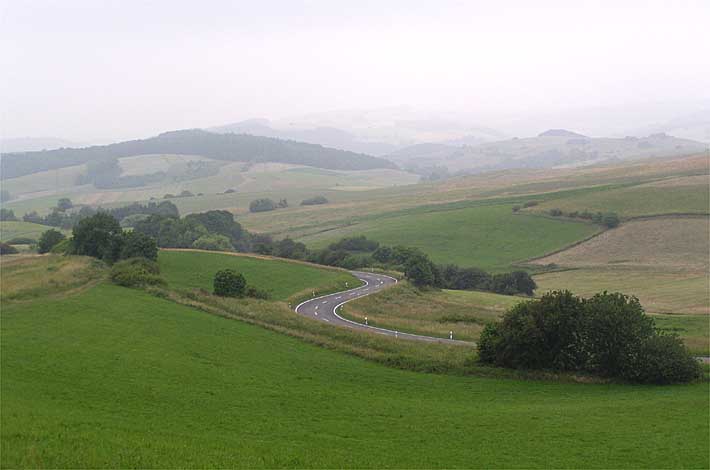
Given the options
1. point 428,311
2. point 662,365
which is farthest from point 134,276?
point 662,365

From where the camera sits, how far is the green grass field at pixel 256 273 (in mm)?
76250

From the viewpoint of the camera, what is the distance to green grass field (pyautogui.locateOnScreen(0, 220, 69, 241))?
140 m

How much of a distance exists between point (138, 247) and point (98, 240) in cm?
571

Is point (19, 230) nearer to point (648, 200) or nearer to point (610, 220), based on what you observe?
point (610, 220)

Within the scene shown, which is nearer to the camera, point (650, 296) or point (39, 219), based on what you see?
point (650, 296)

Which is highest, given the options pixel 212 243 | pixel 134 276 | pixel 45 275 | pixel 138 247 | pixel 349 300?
pixel 138 247

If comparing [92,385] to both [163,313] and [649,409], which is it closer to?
[163,313]

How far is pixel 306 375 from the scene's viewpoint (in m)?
37.2

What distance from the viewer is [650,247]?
114 m

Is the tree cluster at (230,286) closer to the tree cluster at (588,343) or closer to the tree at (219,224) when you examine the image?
the tree cluster at (588,343)

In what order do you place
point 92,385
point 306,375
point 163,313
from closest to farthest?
1. point 92,385
2. point 306,375
3. point 163,313

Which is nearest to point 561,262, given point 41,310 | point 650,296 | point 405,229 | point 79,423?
point 650,296

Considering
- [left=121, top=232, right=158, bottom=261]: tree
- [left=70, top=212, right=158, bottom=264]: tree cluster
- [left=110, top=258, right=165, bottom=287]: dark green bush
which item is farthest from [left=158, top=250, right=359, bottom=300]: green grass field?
[left=110, top=258, right=165, bottom=287]: dark green bush

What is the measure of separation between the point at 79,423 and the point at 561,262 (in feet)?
342
